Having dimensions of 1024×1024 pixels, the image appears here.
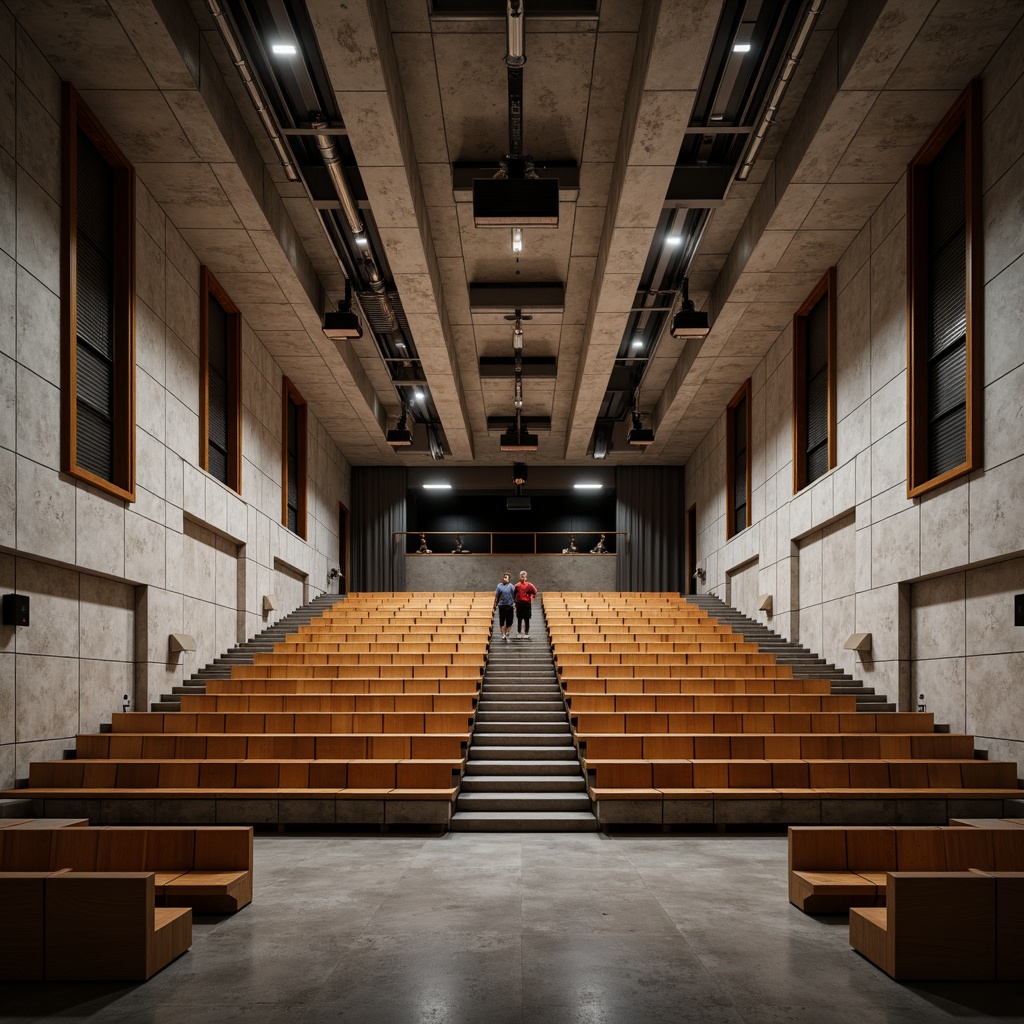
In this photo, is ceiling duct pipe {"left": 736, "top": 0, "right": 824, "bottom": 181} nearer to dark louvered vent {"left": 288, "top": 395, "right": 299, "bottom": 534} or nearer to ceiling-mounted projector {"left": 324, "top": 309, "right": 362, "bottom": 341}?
ceiling-mounted projector {"left": 324, "top": 309, "right": 362, "bottom": 341}

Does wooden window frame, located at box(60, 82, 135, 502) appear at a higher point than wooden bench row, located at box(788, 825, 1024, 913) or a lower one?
higher

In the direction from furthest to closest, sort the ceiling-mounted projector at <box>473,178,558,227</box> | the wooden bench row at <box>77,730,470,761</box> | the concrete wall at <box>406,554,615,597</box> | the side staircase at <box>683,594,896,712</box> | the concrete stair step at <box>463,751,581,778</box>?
the concrete wall at <box>406,554,615,597</box>
the side staircase at <box>683,594,896,712</box>
the concrete stair step at <box>463,751,581,778</box>
the wooden bench row at <box>77,730,470,761</box>
the ceiling-mounted projector at <box>473,178,558,227</box>

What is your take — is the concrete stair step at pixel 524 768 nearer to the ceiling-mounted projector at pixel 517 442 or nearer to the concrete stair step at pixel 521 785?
the concrete stair step at pixel 521 785

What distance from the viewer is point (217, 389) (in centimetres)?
1288

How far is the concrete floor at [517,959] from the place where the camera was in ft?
11.8

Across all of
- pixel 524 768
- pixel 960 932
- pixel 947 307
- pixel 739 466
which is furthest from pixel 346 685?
pixel 739 466

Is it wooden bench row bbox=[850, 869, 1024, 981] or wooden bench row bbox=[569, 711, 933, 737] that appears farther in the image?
wooden bench row bbox=[569, 711, 933, 737]

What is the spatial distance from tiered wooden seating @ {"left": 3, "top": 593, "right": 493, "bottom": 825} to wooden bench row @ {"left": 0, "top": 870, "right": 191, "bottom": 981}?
3621 mm

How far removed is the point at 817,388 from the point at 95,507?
8953mm

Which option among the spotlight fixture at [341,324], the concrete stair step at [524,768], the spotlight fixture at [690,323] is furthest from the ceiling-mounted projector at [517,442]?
the concrete stair step at [524,768]

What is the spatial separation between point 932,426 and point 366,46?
6111 millimetres

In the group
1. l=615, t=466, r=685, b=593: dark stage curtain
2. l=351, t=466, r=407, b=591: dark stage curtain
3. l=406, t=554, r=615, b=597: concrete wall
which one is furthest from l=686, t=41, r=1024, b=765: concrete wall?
l=351, t=466, r=407, b=591: dark stage curtain

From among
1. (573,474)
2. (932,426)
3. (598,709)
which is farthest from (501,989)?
(573,474)

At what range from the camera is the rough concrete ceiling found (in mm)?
7527
